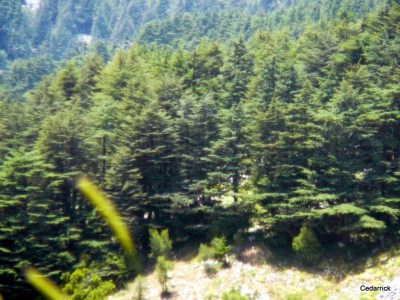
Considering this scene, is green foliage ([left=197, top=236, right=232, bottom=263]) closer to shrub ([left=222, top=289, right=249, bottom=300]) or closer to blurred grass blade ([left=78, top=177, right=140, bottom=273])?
shrub ([left=222, top=289, right=249, bottom=300])

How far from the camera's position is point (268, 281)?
2717cm

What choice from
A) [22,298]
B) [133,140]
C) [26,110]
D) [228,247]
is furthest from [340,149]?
[26,110]

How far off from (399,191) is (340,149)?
16.2 feet

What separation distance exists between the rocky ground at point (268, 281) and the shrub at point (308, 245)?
38.6 inches

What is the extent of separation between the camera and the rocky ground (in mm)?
24516

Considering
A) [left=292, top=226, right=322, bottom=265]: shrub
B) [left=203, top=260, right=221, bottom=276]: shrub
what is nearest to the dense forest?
[left=292, top=226, right=322, bottom=265]: shrub

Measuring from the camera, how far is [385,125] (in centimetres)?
3017

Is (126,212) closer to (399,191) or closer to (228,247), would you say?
(228,247)

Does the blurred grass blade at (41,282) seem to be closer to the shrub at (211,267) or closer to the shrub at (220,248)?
the shrub at (211,267)

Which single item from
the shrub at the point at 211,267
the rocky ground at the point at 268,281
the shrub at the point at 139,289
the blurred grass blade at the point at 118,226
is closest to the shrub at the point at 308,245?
the rocky ground at the point at 268,281

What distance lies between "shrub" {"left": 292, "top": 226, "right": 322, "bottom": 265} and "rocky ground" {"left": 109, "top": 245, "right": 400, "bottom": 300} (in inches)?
38.6

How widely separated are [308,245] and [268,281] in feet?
12.2

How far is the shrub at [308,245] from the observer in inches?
1068

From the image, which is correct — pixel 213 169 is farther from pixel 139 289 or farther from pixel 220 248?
pixel 139 289
